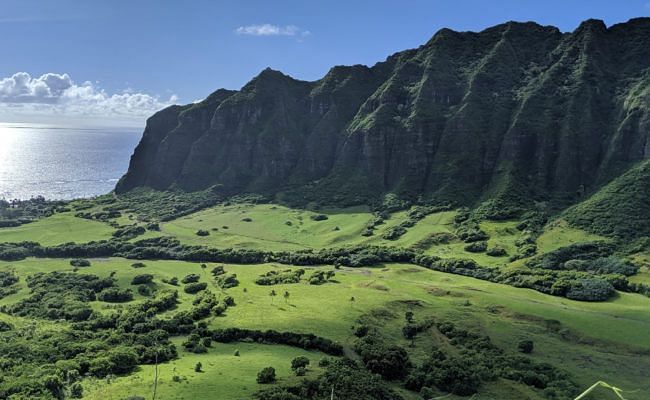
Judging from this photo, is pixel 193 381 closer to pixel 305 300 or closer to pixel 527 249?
pixel 305 300

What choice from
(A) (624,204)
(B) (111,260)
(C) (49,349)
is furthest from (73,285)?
(A) (624,204)

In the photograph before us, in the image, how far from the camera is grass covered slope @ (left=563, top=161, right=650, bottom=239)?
6329 inches

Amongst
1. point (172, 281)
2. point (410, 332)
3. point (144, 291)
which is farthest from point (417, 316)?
point (172, 281)

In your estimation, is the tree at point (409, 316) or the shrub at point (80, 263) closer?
the tree at point (409, 316)

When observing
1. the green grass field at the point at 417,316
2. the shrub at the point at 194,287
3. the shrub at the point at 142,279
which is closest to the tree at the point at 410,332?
the green grass field at the point at 417,316

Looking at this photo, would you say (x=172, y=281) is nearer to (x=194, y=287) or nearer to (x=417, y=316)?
(x=194, y=287)

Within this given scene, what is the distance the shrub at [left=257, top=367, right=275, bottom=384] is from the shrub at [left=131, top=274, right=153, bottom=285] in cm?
7773

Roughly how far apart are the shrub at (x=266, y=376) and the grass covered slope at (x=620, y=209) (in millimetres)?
128323

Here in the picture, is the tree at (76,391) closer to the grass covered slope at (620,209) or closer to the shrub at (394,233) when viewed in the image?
the shrub at (394,233)

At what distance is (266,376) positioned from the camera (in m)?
74.1

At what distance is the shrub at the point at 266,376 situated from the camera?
73.8m

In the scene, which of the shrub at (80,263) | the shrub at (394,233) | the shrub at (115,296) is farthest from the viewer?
the shrub at (394,233)

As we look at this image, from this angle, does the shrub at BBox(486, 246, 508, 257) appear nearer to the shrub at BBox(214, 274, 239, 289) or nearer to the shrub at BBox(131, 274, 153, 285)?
the shrub at BBox(214, 274, 239, 289)

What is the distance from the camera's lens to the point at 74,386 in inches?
2731
